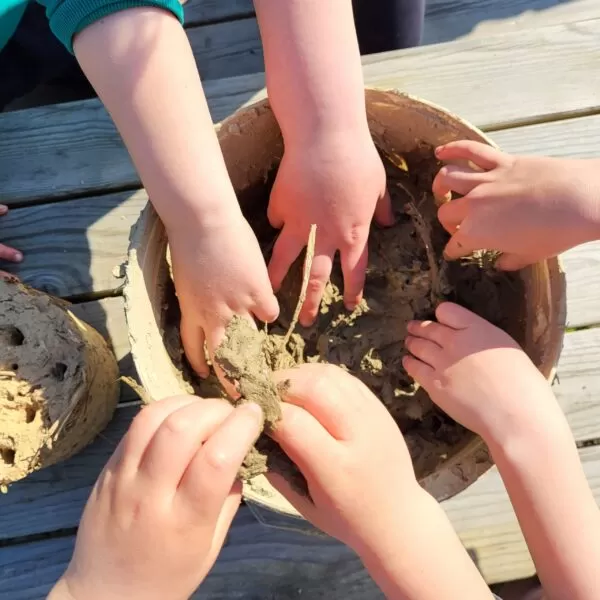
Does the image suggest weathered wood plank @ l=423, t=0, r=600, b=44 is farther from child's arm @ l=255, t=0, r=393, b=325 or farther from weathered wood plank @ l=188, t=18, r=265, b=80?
child's arm @ l=255, t=0, r=393, b=325

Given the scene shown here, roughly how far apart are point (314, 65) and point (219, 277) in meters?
0.26

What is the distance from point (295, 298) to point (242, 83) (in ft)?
1.24

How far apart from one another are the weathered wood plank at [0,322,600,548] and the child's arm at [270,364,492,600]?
331mm

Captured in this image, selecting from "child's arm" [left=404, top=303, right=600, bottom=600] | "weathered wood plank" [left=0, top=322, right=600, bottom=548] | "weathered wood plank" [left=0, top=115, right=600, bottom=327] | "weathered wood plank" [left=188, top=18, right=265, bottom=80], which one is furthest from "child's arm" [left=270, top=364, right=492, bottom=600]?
"weathered wood plank" [left=188, top=18, right=265, bottom=80]

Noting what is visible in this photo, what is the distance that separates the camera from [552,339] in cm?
64

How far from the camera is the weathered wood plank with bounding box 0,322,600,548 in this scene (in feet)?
2.81

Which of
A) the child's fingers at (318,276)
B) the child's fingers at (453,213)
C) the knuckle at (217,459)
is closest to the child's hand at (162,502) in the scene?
the knuckle at (217,459)

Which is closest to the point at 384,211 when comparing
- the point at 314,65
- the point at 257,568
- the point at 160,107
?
the point at 314,65

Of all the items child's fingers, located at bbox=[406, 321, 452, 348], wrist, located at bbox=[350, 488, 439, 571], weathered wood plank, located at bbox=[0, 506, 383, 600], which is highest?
child's fingers, located at bbox=[406, 321, 452, 348]

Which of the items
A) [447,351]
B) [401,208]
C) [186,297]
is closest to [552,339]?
[447,351]

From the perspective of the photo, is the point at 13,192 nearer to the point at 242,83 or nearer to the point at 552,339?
the point at 242,83

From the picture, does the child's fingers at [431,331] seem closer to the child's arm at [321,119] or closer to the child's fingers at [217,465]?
the child's arm at [321,119]

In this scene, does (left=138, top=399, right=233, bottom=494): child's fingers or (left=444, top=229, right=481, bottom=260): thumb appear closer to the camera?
(left=138, top=399, right=233, bottom=494): child's fingers

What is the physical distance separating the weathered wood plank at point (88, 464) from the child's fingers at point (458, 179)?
317mm
